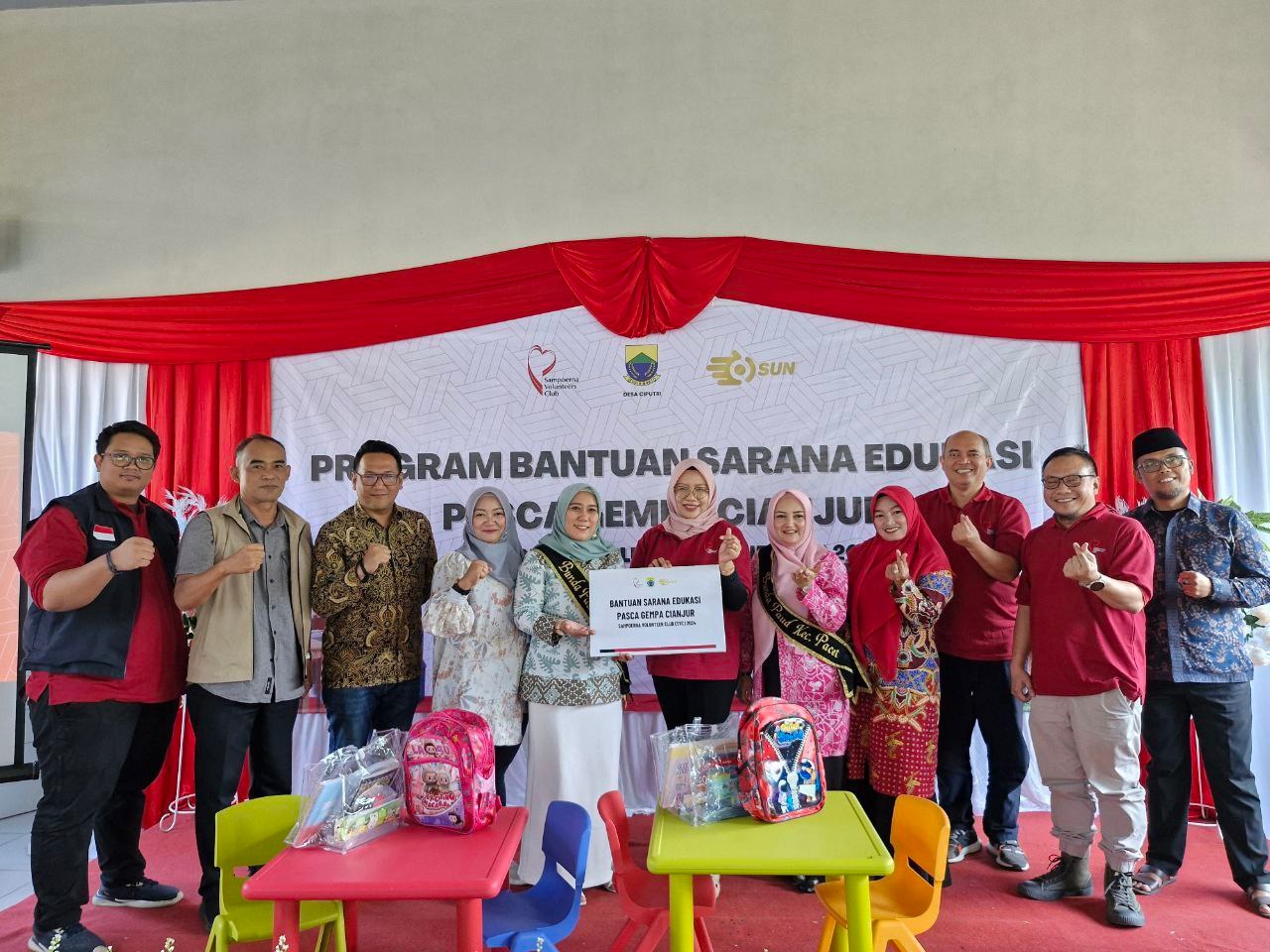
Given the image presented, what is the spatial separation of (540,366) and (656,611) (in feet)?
5.85

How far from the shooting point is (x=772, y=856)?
6.15ft

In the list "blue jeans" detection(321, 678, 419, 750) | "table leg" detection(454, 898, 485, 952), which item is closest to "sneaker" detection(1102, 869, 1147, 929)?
"table leg" detection(454, 898, 485, 952)

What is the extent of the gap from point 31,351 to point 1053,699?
15.2 feet

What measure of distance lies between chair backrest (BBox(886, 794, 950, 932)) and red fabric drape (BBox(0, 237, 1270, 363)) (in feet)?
8.91

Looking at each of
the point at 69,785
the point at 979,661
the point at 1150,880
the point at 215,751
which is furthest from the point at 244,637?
the point at 1150,880

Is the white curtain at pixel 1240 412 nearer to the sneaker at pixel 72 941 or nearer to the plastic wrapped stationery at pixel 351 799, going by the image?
the plastic wrapped stationery at pixel 351 799

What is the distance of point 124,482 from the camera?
118 inches

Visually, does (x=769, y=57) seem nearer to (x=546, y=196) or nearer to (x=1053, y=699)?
(x=546, y=196)

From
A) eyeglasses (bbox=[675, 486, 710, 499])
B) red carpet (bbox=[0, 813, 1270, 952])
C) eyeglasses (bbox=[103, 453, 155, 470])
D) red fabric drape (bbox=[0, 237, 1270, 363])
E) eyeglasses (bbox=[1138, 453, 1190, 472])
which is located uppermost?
red fabric drape (bbox=[0, 237, 1270, 363])

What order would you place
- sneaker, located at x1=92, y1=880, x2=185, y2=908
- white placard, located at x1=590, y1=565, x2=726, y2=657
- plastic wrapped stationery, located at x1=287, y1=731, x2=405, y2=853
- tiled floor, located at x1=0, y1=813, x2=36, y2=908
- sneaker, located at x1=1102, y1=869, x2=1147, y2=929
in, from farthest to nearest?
tiled floor, located at x1=0, y1=813, x2=36, y2=908 < sneaker, located at x1=92, y1=880, x2=185, y2=908 < white placard, located at x1=590, y1=565, x2=726, y2=657 < sneaker, located at x1=1102, y1=869, x2=1147, y2=929 < plastic wrapped stationery, located at x1=287, y1=731, x2=405, y2=853

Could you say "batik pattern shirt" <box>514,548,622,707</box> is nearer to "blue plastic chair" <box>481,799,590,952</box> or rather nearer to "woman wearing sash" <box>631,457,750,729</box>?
"woman wearing sash" <box>631,457,750,729</box>

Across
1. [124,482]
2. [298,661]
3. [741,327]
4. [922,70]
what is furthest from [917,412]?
[124,482]

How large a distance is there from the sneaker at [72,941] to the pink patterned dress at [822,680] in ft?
8.42

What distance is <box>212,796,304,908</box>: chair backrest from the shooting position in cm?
223
